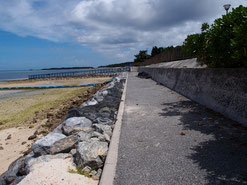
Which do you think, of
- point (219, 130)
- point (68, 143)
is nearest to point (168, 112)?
point (219, 130)

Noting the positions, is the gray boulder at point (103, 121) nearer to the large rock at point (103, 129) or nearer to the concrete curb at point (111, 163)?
the large rock at point (103, 129)

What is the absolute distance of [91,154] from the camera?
3.03 meters

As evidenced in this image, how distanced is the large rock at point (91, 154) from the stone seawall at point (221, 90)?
3088 millimetres

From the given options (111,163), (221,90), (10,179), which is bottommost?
(10,179)

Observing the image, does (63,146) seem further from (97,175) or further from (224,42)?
(224,42)

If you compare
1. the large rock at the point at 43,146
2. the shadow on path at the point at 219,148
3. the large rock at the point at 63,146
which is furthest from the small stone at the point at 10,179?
the shadow on path at the point at 219,148

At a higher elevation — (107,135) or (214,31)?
(214,31)

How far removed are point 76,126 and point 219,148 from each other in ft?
10.4

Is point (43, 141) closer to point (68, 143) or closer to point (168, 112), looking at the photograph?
point (68, 143)

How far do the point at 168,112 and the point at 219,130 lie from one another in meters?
1.85

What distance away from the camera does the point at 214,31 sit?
4852 mm

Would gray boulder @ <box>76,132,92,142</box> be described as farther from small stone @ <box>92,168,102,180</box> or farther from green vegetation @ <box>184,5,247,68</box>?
green vegetation @ <box>184,5,247,68</box>

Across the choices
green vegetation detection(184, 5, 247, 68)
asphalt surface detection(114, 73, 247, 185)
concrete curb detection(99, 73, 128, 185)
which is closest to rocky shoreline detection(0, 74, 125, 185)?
concrete curb detection(99, 73, 128, 185)

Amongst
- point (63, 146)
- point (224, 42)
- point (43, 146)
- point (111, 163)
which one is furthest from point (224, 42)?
point (43, 146)
